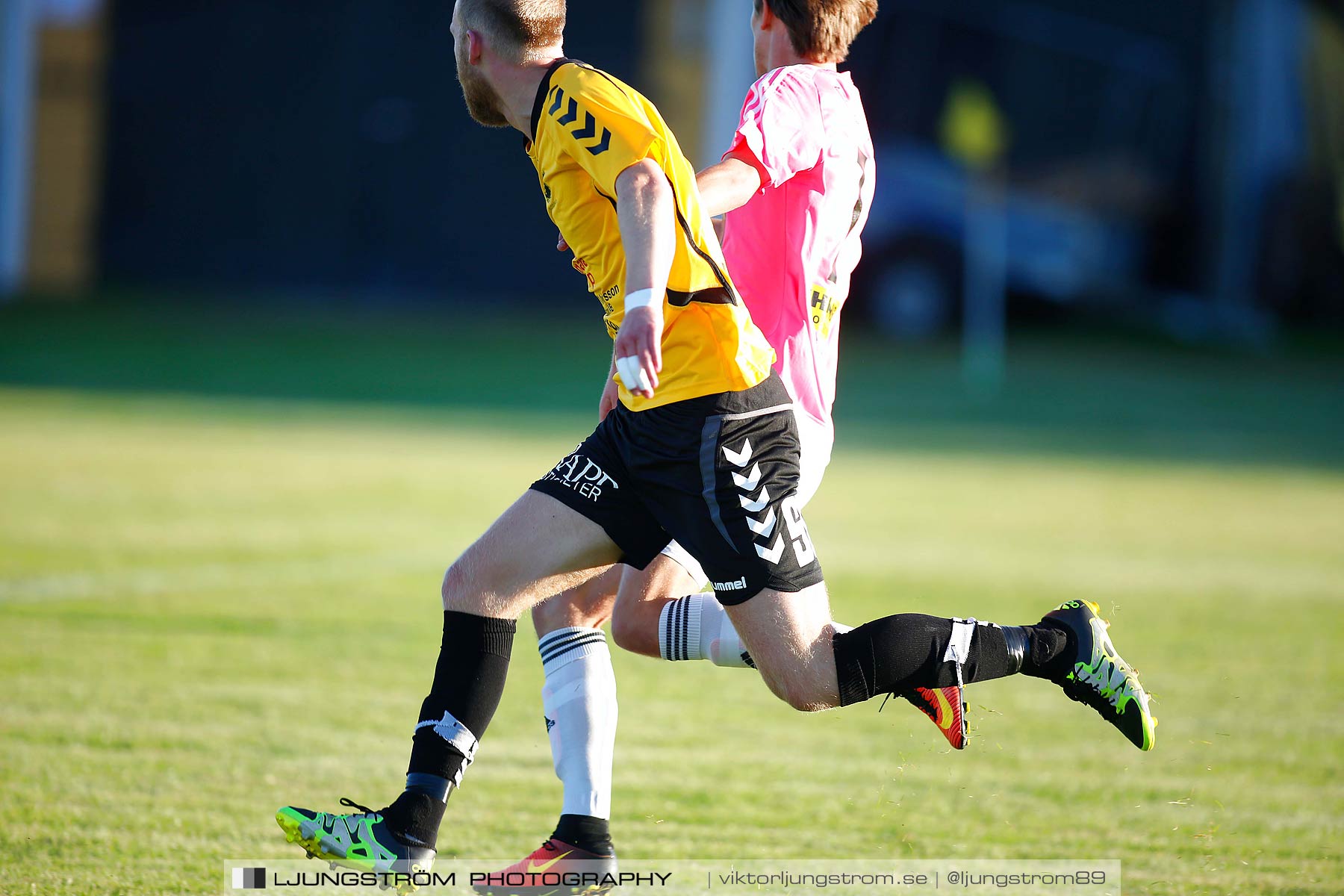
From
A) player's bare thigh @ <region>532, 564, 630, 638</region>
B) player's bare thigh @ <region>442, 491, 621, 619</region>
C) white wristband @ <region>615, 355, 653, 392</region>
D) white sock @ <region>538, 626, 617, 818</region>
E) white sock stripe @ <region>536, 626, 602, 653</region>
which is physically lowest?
white sock @ <region>538, 626, 617, 818</region>

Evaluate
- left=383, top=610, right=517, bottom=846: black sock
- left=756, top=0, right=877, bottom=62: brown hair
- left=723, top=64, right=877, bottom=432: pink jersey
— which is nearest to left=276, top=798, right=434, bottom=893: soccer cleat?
left=383, top=610, right=517, bottom=846: black sock

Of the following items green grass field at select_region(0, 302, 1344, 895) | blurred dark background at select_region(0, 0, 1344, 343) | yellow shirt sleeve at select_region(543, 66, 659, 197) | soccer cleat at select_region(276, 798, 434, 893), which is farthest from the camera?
blurred dark background at select_region(0, 0, 1344, 343)

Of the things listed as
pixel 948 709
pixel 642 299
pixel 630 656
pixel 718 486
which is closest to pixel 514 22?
pixel 642 299

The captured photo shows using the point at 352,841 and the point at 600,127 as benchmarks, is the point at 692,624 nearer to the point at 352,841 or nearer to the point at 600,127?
the point at 352,841

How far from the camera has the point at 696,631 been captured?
4.15 m

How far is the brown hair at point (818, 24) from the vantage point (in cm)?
390

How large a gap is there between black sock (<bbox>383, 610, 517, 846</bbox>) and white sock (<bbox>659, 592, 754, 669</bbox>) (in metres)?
0.53

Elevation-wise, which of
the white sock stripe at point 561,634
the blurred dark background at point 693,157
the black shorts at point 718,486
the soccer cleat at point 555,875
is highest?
the blurred dark background at point 693,157

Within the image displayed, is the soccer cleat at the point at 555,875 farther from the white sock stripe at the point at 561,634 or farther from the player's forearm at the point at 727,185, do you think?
the player's forearm at the point at 727,185

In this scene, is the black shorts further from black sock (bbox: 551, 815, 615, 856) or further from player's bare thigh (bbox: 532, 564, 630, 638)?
black sock (bbox: 551, 815, 615, 856)

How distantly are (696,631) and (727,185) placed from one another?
4.22 ft

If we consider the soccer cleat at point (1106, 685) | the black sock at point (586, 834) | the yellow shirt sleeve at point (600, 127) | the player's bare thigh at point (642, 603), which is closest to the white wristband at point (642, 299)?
the yellow shirt sleeve at point (600, 127)

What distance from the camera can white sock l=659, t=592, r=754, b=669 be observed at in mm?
4137

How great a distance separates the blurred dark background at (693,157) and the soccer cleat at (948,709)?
20.0m
